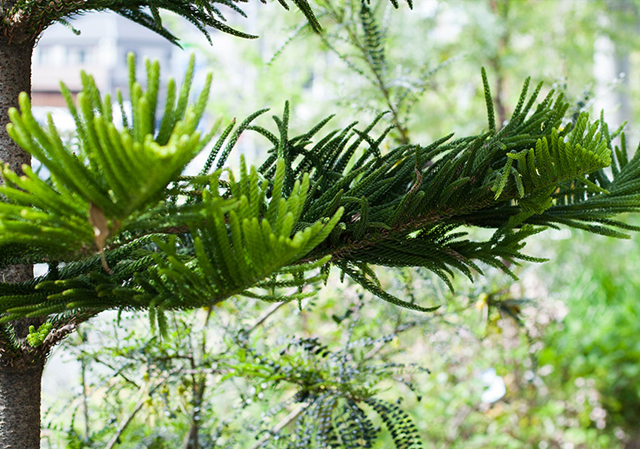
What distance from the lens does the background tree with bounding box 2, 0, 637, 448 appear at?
0.26 m

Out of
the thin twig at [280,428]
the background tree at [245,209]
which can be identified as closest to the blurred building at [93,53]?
the thin twig at [280,428]

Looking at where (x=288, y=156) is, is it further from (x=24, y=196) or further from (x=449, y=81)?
(x=449, y=81)

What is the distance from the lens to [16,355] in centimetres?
42

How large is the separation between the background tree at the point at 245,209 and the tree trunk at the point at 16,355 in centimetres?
1

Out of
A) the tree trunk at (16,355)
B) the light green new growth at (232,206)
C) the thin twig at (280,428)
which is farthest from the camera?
the thin twig at (280,428)

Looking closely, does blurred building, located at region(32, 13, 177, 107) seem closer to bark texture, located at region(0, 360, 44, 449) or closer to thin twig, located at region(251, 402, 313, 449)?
Answer: thin twig, located at region(251, 402, 313, 449)

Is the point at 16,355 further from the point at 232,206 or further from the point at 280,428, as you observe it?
the point at 280,428

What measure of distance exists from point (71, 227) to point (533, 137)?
32 centimetres

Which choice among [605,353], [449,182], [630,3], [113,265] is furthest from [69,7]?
[630,3]

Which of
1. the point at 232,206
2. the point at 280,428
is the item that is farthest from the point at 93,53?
the point at 232,206

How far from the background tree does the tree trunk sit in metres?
0.01

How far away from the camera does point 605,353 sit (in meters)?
2.01

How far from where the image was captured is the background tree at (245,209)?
0.26m

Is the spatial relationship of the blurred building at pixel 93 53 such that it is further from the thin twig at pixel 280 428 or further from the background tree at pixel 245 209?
the background tree at pixel 245 209
